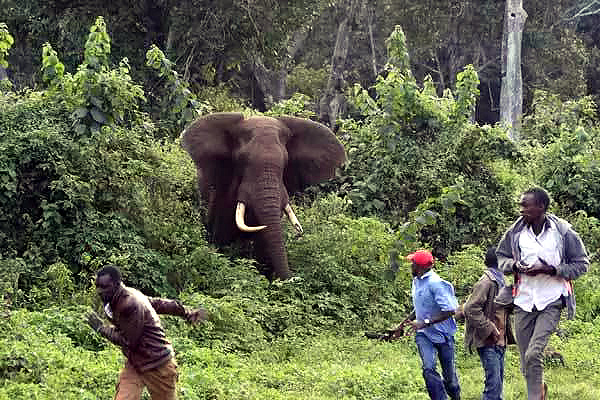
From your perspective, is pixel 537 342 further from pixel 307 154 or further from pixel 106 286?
pixel 307 154

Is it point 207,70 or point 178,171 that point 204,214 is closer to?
point 178,171

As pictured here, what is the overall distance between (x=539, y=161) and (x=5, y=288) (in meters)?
11.8

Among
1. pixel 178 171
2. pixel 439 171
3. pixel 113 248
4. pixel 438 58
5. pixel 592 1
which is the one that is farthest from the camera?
pixel 438 58

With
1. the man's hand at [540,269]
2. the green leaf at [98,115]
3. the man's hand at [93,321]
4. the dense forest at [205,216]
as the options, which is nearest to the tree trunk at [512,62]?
the dense forest at [205,216]

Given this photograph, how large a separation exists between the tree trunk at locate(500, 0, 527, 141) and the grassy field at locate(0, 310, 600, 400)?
20810 mm

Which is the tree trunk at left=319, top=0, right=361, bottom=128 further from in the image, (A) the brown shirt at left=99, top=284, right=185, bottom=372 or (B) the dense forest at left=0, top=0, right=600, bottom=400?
(A) the brown shirt at left=99, top=284, right=185, bottom=372

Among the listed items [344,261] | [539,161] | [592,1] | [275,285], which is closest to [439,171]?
[539,161]

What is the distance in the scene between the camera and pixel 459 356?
1089cm

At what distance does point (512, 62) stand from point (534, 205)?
80.3 feet

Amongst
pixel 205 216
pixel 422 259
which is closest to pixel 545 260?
pixel 422 259

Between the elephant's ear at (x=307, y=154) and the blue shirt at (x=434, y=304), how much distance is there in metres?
6.80

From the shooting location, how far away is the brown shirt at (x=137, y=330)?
6715mm

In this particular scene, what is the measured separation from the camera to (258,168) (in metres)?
13.7

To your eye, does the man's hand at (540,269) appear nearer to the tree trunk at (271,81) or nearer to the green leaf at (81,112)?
the green leaf at (81,112)
